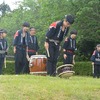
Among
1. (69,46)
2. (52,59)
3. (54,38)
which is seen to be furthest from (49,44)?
(69,46)

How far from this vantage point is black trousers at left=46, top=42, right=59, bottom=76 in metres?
10.7

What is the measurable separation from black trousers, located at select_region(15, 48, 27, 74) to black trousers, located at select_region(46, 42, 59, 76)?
4.99 ft

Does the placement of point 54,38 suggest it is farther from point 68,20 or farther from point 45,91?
point 45,91

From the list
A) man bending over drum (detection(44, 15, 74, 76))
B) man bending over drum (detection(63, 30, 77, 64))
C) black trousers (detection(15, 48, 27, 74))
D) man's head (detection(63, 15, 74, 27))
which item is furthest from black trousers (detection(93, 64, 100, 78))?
man's head (detection(63, 15, 74, 27))

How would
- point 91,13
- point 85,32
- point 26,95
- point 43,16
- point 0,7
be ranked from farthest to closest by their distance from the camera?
point 0,7 → point 43,16 → point 85,32 → point 91,13 → point 26,95

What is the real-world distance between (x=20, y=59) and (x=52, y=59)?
6.02ft

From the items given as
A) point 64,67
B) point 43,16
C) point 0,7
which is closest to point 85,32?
point 43,16

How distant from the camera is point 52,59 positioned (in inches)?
425

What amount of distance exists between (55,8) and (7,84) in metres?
17.5

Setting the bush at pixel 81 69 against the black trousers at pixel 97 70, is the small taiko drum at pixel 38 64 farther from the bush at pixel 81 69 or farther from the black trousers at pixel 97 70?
the bush at pixel 81 69

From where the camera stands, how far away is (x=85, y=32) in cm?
2478

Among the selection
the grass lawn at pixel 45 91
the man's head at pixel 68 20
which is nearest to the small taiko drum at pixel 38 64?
the man's head at pixel 68 20

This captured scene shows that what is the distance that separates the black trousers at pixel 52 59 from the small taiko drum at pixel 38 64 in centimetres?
61

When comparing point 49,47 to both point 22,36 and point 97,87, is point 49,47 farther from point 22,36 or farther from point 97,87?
point 97,87
